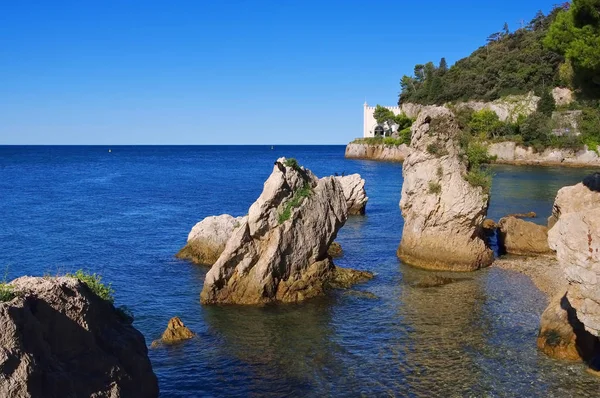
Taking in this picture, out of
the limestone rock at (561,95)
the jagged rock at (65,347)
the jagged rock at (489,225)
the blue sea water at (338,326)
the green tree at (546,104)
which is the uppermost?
the limestone rock at (561,95)

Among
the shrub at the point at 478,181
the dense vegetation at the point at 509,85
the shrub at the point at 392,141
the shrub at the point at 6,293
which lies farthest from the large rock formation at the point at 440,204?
the shrub at the point at 392,141

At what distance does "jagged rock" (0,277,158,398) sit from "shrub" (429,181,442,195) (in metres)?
23.1

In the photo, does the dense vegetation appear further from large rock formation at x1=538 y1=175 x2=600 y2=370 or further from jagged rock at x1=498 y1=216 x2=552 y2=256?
large rock formation at x1=538 y1=175 x2=600 y2=370

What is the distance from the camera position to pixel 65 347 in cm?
1224

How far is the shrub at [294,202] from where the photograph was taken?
28234mm

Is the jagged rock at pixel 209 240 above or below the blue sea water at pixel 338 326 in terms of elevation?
above

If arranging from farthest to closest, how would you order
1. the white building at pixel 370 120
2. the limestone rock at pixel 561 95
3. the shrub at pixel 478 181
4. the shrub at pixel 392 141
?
1. the white building at pixel 370 120
2. the shrub at pixel 392 141
3. the limestone rock at pixel 561 95
4. the shrub at pixel 478 181

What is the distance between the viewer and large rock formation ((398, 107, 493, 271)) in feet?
108

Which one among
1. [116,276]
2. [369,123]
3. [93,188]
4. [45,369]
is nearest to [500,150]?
[369,123]

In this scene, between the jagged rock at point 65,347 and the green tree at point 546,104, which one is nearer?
the jagged rock at point 65,347

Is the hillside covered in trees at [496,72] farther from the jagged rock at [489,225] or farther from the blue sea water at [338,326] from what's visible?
the blue sea water at [338,326]

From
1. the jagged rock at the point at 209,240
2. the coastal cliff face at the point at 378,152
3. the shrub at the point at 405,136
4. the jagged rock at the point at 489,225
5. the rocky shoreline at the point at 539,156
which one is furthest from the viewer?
the coastal cliff face at the point at 378,152

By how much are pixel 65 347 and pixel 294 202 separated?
17.5 m

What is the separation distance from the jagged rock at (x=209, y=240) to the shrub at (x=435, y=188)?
12.0 meters
